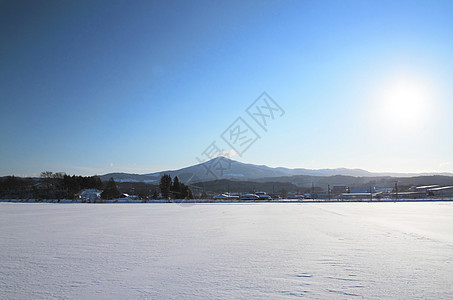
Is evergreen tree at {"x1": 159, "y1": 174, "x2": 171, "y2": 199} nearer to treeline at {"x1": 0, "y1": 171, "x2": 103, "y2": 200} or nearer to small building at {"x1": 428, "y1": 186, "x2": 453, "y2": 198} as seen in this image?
treeline at {"x1": 0, "y1": 171, "x2": 103, "y2": 200}

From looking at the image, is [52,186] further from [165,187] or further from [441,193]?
[441,193]

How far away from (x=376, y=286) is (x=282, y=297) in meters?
0.77

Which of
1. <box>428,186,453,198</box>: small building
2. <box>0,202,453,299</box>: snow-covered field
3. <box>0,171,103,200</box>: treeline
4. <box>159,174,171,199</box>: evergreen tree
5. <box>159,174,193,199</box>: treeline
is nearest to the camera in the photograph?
<box>0,202,453,299</box>: snow-covered field

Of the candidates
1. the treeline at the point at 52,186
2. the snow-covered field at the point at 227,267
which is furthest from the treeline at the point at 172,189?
the snow-covered field at the point at 227,267

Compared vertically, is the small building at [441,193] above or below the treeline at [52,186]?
below

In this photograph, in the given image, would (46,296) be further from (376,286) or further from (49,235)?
(49,235)

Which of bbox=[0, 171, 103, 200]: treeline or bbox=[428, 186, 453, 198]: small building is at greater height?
bbox=[0, 171, 103, 200]: treeline

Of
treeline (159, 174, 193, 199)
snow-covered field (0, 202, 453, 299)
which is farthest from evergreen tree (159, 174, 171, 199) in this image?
snow-covered field (0, 202, 453, 299)

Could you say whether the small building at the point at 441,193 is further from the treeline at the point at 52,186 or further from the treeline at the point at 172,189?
the treeline at the point at 52,186

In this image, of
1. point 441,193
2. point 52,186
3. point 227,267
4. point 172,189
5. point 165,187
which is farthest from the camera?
point 172,189

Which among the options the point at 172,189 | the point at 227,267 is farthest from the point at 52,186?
the point at 227,267

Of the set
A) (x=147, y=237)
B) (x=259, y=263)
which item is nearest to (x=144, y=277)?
(x=259, y=263)

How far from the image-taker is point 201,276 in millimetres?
2404

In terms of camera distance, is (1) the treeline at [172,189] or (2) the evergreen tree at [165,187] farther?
(1) the treeline at [172,189]
